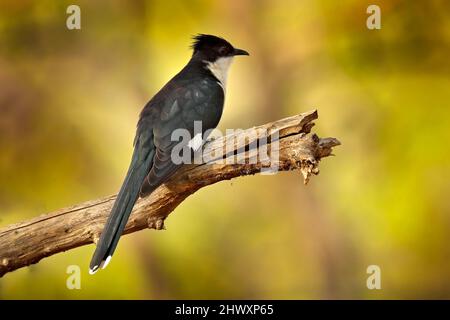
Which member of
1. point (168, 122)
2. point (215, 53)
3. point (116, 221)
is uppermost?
point (215, 53)

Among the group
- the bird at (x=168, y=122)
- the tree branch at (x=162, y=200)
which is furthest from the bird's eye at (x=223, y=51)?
the tree branch at (x=162, y=200)

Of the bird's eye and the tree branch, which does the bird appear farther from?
the tree branch

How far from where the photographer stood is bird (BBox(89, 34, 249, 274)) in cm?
309

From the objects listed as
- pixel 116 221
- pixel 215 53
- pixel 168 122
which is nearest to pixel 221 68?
pixel 215 53

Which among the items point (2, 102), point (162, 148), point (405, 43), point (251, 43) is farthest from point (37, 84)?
point (405, 43)

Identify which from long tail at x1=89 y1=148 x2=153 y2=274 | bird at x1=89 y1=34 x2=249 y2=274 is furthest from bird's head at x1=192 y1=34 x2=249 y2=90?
long tail at x1=89 y1=148 x2=153 y2=274

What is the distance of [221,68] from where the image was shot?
400 cm

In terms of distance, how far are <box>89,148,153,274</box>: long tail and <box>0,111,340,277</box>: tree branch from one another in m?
0.22

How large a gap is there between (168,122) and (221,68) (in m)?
0.82

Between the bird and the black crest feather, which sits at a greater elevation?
the black crest feather

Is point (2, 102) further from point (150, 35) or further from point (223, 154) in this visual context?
point (223, 154)

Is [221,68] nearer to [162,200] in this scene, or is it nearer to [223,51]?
[223,51]

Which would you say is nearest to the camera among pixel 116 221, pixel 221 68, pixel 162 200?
pixel 116 221

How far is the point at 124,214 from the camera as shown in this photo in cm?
310
